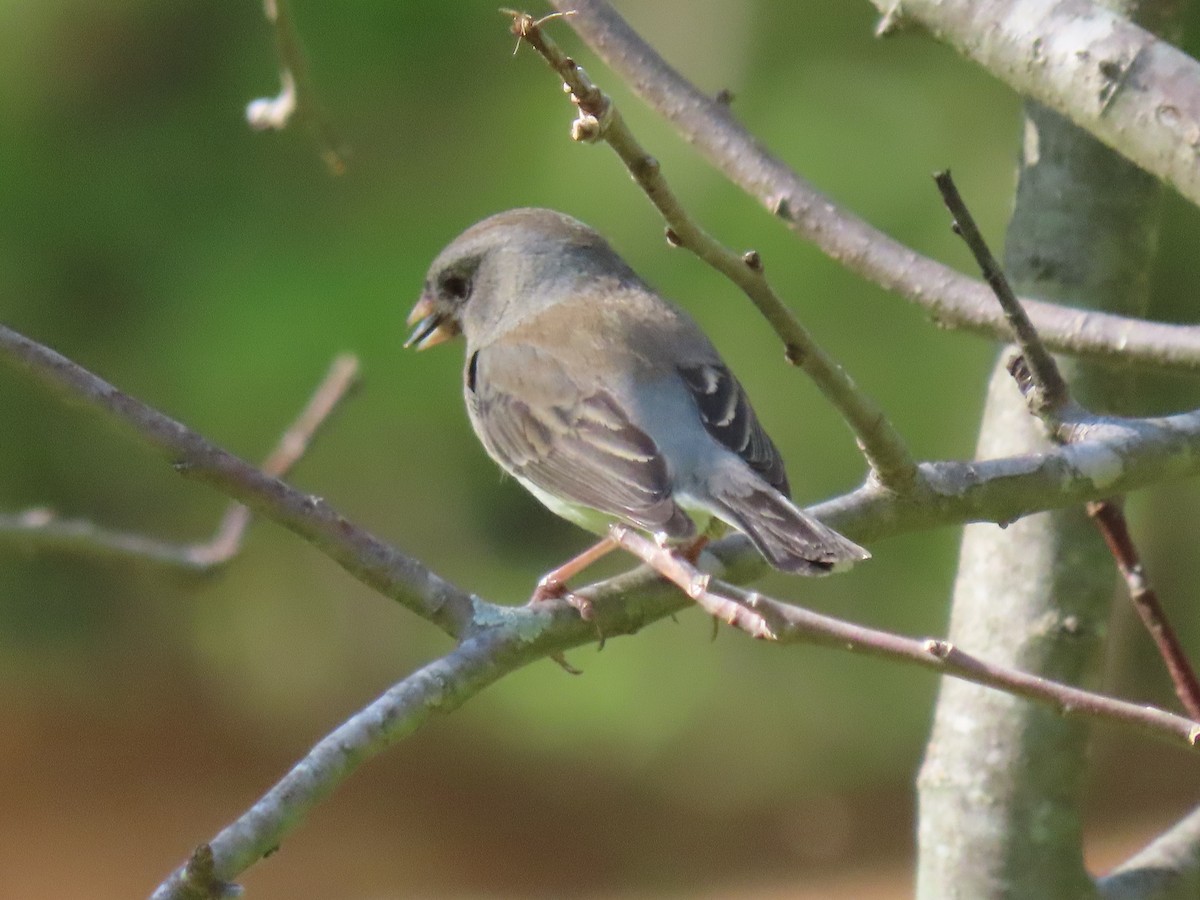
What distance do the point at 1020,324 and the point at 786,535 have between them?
16.8 inches

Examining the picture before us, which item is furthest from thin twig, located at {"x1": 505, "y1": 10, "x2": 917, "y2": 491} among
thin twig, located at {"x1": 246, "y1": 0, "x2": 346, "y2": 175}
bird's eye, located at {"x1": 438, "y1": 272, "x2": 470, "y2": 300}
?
bird's eye, located at {"x1": 438, "y1": 272, "x2": 470, "y2": 300}

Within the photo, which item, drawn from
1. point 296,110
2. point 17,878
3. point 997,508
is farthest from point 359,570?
point 17,878

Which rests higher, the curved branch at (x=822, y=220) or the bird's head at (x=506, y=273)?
the bird's head at (x=506, y=273)

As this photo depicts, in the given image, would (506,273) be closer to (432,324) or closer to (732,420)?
(432,324)

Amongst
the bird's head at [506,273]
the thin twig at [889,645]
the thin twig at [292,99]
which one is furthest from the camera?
the bird's head at [506,273]

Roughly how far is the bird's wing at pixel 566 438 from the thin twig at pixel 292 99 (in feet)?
1.83

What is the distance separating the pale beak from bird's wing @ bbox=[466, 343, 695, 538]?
0.30 metres

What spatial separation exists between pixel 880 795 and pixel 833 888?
1.56ft

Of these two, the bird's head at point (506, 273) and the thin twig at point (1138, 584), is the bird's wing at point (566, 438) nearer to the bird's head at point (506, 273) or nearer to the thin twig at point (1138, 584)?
the bird's head at point (506, 273)

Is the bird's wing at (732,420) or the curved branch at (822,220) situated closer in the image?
the curved branch at (822,220)

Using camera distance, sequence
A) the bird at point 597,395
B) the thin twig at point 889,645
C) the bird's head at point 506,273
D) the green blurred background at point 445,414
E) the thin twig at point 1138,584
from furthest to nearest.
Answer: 1. the green blurred background at point 445,414
2. the bird's head at point 506,273
3. the bird at point 597,395
4. the thin twig at point 1138,584
5. the thin twig at point 889,645

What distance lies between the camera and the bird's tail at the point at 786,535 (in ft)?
6.75

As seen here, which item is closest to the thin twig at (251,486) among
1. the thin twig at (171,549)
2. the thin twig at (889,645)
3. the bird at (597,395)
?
the thin twig at (889,645)

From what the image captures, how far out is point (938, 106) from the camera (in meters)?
5.93
